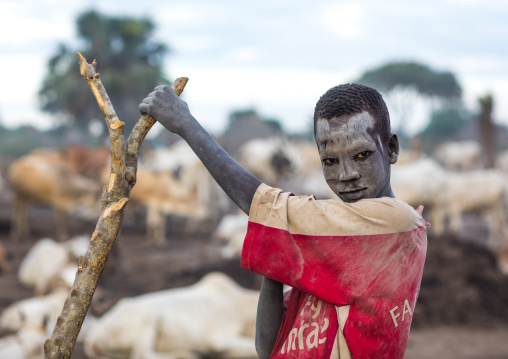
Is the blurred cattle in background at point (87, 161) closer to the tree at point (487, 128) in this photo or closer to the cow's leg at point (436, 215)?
the cow's leg at point (436, 215)

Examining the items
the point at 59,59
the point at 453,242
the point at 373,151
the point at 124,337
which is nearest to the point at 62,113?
the point at 59,59

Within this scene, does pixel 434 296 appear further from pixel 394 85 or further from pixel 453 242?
pixel 394 85

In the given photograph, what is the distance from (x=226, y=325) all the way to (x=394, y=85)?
3953cm

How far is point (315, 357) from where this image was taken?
1.41 metres

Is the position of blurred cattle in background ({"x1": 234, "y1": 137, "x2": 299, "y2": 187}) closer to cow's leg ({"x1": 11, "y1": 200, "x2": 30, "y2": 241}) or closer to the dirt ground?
the dirt ground

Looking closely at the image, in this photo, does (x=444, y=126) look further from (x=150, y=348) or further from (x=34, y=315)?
(x=150, y=348)

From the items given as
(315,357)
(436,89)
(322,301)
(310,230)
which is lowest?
(315,357)

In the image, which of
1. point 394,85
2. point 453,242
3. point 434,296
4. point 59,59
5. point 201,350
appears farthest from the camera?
point 394,85

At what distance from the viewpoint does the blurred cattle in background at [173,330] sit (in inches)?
175

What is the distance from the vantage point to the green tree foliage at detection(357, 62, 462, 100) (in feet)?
135

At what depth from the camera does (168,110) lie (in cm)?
151

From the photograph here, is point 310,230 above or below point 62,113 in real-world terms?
below

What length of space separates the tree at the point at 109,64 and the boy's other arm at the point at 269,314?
2238 centimetres

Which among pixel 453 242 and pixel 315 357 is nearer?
pixel 315 357
